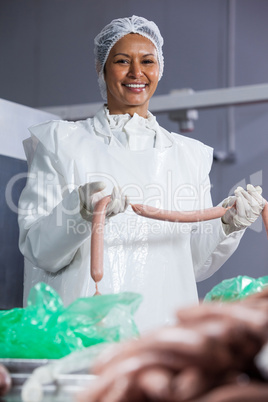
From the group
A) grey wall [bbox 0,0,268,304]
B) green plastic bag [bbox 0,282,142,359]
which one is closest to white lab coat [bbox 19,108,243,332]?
green plastic bag [bbox 0,282,142,359]

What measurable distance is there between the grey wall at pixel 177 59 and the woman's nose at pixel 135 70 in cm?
191

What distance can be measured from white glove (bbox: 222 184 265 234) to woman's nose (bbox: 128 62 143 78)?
516 mm

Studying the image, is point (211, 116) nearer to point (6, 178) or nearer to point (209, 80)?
point (209, 80)

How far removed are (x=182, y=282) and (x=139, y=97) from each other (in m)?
0.62

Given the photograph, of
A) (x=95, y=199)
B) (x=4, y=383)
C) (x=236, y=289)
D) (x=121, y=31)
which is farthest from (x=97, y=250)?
(x=121, y=31)

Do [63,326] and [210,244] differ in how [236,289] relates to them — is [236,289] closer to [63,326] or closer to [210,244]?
[63,326]

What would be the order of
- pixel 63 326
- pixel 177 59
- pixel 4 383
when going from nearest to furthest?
pixel 4 383, pixel 63 326, pixel 177 59

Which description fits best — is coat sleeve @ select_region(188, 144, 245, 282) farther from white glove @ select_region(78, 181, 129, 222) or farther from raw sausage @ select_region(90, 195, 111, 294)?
raw sausage @ select_region(90, 195, 111, 294)

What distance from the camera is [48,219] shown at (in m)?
1.64

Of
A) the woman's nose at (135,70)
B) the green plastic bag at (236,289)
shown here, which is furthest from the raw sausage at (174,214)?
the woman's nose at (135,70)

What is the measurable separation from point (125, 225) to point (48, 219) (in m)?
0.27

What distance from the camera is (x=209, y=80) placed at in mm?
4410

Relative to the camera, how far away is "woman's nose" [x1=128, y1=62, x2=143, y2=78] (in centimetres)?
195
